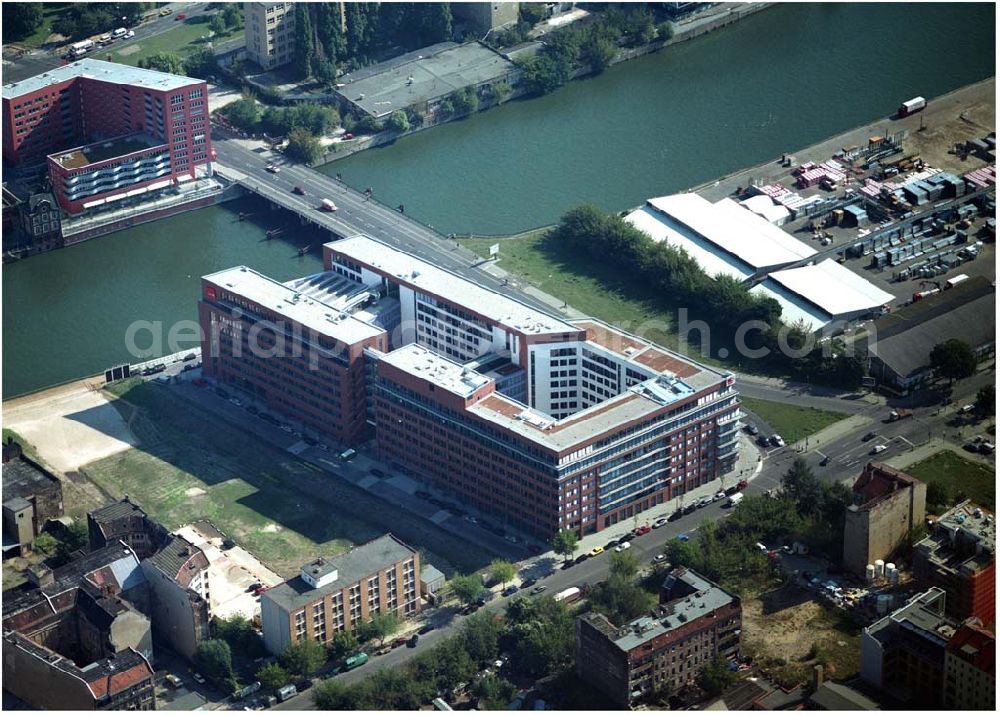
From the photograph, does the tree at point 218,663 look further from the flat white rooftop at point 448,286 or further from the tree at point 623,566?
the flat white rooftop at point 448,286

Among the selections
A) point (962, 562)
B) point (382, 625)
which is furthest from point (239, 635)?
point (962, 562)

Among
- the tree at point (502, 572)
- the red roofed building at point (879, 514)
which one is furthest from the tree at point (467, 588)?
the red roofed building at point (879, 514)

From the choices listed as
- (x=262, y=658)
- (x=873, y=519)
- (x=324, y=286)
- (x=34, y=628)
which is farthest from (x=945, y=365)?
(x=34, y=628)

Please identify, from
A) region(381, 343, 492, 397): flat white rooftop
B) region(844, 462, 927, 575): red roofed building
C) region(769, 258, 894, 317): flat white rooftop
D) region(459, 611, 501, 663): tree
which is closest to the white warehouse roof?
region(769, 258, 894, 317): flat white rooftop

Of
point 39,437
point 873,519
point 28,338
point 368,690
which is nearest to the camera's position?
point 368,690

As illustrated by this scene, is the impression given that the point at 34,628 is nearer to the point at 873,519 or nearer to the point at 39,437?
the point at 39,437

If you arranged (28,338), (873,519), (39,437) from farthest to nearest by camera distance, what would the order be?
(28,338) → (39,437) → (873,519)

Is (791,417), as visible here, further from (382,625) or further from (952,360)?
(382,625)
